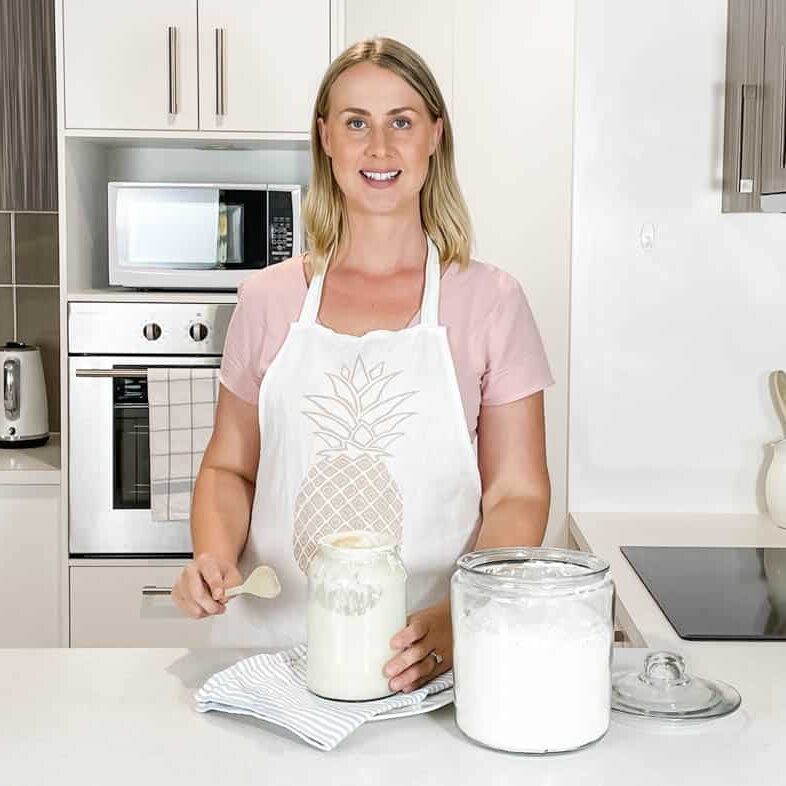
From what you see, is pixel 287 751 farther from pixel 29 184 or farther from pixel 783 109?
pixel 29 184

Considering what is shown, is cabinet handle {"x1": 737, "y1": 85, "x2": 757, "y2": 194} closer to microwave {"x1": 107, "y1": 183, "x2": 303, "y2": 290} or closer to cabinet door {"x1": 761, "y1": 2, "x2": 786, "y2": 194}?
cabinet door {"x1": 761, "y1": 2, "x2": 786, "y2": 194}

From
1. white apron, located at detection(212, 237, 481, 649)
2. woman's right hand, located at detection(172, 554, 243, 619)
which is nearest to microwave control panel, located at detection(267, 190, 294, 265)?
white apron, located at detection(212, 237, 481, 649)

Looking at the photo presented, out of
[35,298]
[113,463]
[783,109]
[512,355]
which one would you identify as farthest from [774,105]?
[35,298]

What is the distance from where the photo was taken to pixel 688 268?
8.41ft

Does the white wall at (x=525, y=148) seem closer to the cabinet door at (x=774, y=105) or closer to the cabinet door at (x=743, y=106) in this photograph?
the cabinet door at (x=743, y=106)

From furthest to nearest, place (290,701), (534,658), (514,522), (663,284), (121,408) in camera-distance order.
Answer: (121,408) → (663,284) → (514,522) → (290,701) → (534,658)

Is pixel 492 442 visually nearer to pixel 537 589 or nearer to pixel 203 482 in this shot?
pixel 203 482

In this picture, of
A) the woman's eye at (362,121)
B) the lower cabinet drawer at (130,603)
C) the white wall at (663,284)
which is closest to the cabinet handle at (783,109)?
the white wall at (663,284)

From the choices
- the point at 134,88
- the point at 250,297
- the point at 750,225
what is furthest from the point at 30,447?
the point at 750,225

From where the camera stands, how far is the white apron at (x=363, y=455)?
165 cm

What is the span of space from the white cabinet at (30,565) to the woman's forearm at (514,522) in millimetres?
1607

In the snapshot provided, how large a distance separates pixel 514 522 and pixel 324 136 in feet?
1.99

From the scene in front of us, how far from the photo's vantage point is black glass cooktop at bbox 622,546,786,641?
1688 mm

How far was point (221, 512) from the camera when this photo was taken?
1646 millimetres
